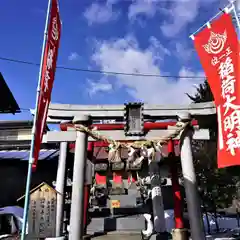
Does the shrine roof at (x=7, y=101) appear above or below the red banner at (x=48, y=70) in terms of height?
above

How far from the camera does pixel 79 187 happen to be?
7.04 meters

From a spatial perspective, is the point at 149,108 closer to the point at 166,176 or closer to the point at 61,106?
the point at 61,106

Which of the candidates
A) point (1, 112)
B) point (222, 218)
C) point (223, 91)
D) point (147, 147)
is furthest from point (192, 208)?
point (1, 112)

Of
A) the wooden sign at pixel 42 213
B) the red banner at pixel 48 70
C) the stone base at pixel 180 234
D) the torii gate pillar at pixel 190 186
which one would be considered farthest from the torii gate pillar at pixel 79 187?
the stone base at pixel 180 234

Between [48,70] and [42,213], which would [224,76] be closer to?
[48,70]

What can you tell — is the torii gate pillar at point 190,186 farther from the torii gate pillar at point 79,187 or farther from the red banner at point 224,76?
the torii gate pillar at point 79,187

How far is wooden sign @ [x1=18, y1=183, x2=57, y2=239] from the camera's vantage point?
250 inches

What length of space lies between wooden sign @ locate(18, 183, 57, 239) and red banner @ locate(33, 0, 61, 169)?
971 mm

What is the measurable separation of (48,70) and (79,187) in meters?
3.12

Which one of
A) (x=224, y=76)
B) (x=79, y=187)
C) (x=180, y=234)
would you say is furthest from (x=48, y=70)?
(x=180, y=234)

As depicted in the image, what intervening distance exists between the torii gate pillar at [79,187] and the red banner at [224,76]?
3.62 metres

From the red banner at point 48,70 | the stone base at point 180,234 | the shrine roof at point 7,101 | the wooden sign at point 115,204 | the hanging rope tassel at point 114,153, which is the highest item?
the shrine roof at point 7,101

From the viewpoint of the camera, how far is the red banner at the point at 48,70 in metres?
6.22

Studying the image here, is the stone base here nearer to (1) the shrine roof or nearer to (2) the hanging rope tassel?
(2) the hanging rope tassel
